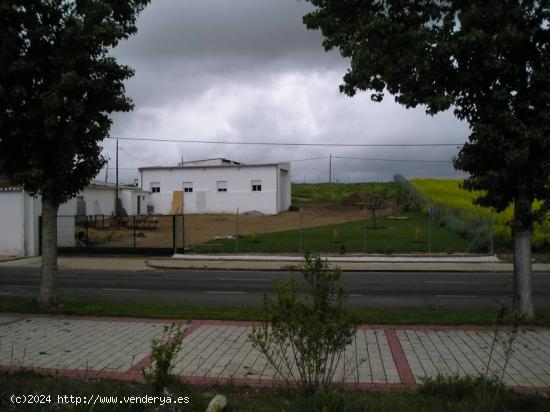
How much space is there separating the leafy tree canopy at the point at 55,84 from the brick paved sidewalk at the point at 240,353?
2.92 meters

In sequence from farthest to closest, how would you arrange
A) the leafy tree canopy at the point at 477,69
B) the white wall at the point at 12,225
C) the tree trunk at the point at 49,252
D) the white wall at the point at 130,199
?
the white wall at the point at 130,199 → the white wall at the point at 12,225 → the tree trunk at the point at 49,252 → the leafy tree canopy at the point at 477,69

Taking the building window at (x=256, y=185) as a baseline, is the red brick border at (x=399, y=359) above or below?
below

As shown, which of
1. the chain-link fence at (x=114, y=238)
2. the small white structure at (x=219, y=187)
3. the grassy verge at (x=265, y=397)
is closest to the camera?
the grassy verge at (x=265, y=397)

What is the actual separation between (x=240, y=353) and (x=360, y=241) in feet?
79.0

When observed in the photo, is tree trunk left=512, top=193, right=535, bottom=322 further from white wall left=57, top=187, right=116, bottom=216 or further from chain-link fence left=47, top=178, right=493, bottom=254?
white wall left=57, top=187, right=116, bottom=216

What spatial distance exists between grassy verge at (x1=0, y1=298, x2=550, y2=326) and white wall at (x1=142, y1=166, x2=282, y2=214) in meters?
41.0

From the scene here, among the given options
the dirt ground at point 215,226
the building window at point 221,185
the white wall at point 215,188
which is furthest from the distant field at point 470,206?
the building window at point 221,185

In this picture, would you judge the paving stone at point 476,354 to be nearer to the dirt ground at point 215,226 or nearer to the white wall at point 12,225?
the dirt ground at point 215,226

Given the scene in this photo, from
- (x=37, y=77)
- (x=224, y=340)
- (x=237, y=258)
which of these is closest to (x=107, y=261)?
(x=237, y=258)

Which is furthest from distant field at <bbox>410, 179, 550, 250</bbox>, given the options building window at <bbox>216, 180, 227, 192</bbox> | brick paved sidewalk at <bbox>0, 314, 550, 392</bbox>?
building window at <bbox>216, 180, 227, 192</bbox>

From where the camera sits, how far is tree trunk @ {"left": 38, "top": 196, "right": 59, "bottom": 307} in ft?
35.0

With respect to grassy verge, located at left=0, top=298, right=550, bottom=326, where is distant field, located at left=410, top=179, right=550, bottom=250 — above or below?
above

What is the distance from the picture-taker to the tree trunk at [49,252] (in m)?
10.7

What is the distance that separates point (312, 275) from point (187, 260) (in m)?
21.6
